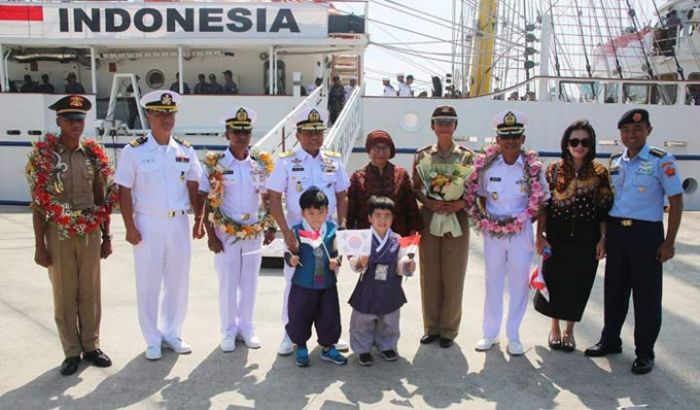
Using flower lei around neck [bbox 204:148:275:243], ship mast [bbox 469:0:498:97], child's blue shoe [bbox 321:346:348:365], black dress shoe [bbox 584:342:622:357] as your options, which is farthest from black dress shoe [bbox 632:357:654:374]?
ship mast [bbox 469:0:498:97]

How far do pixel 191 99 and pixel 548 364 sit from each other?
9.21m

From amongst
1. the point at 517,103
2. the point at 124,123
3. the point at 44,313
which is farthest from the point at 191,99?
the point at 44,313

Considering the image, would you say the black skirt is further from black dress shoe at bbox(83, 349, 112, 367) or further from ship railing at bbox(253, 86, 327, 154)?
ship railing at bbox(253, 86, 327, 154)

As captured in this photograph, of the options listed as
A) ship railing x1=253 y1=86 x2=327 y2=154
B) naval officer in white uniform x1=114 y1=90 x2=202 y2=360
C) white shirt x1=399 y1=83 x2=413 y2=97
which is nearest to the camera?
naval officer in white uniform x1=114 y1=90 x2=202 y2=360

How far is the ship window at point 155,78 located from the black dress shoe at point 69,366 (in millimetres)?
9982

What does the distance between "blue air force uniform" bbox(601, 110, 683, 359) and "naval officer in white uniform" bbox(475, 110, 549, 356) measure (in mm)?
502

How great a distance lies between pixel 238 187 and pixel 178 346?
1.20 meters

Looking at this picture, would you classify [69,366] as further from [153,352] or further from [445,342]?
[445,342]

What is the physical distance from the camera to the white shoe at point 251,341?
413cm

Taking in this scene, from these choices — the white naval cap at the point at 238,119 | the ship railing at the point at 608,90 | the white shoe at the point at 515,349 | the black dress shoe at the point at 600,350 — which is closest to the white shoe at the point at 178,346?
the white naval cap at the point at 238,119

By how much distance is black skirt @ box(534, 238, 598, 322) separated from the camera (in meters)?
3.99

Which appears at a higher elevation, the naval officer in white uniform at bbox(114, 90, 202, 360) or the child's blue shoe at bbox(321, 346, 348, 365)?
the naval officer in white uniform at bbox(114, 90, 202, 360)

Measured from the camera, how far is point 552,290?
4.10m

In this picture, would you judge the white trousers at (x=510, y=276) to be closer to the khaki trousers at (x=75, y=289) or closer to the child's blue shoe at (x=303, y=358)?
the child's blue shoe at (x=303, y=358)
